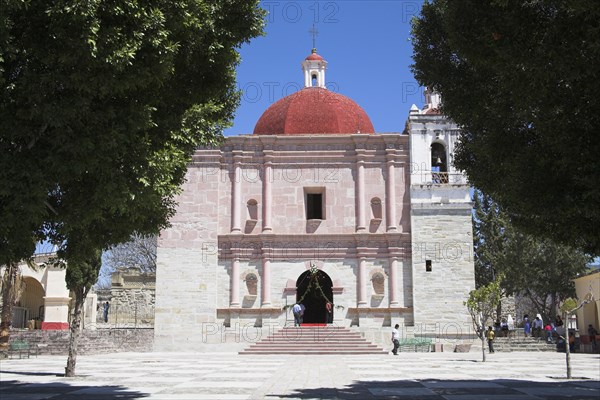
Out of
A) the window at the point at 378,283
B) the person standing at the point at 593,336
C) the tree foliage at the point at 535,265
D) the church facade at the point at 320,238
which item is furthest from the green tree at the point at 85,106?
the tree foliage at the point at 535,265

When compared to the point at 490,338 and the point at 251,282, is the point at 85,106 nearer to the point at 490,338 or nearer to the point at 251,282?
the point at 251,282

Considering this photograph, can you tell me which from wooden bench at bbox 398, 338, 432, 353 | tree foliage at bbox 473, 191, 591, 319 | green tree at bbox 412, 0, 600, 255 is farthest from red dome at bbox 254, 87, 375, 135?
green tree at bbox 412, 0, 600, 255

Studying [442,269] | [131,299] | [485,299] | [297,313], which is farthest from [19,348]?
[442,269]

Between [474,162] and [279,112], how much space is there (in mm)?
21343

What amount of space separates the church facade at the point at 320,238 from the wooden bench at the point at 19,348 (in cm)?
572

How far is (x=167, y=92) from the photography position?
9.70 metres

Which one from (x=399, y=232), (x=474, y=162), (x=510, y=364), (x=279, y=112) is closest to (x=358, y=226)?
(x=399, y=232)

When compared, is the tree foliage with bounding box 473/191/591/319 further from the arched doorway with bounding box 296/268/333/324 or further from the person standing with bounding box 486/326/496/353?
the arched doorway with bounding box 296/268/333/324

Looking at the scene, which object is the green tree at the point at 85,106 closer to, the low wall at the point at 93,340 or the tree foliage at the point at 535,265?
the low wall at the point at 93,340

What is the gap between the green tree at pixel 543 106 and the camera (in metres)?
7.53

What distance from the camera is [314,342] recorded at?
2555 cm

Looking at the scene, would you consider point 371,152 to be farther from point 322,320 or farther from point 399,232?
point 322,320

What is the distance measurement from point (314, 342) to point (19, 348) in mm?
10767

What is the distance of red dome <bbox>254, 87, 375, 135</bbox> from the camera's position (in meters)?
31.1
